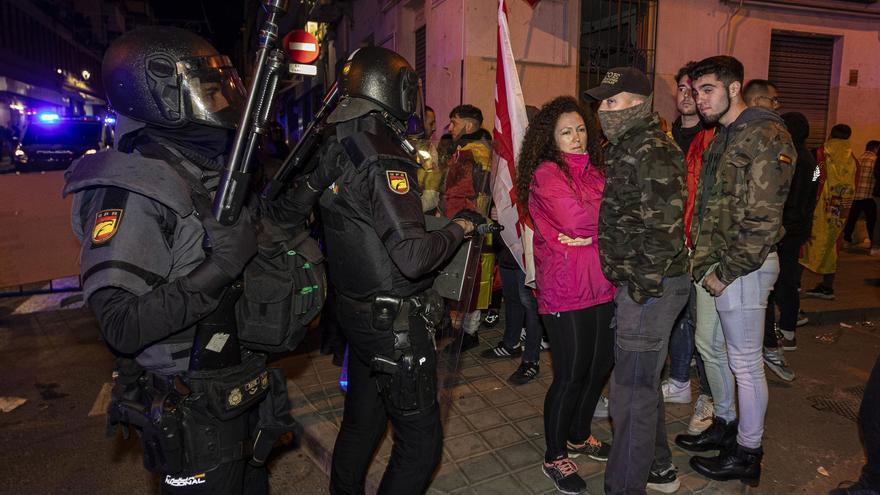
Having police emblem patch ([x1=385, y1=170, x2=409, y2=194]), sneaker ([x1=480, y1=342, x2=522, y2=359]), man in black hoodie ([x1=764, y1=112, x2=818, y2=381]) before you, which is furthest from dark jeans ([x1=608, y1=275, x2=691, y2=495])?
man in black hoodie ([x1=764, y1=112, x2=818, y2=381])

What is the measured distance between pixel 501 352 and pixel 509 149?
2.26 meters

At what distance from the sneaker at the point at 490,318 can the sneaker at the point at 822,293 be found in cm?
434

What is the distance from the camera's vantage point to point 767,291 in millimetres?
3010

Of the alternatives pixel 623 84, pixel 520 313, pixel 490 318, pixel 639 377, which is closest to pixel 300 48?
pixel 490 318

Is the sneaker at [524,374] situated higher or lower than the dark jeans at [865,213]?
lower

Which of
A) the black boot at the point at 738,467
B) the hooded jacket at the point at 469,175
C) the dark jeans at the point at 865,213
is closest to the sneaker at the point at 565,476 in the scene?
the black boot at the point at 738,467

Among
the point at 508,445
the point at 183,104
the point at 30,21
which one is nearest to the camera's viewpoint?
the point at 183,104

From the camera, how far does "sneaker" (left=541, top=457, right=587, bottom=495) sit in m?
2.98

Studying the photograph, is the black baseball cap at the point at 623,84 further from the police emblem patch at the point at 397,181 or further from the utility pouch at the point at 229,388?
the utility pouch at the point at 229,388

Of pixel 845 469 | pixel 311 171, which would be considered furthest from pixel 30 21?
pixel 845 469

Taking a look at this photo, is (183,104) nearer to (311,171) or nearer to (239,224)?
(239,224)

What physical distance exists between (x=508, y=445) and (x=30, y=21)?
3666cm

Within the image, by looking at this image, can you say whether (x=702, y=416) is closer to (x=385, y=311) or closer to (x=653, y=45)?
(x=385, y=311)

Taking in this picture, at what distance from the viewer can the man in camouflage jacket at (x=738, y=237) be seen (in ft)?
9.00
